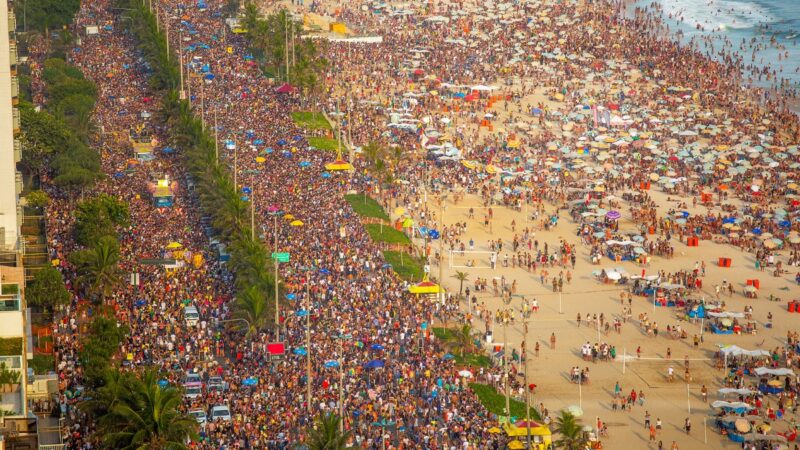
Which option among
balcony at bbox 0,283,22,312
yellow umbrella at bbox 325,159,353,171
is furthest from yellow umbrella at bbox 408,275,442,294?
balcony at bbox 0,283,22,312

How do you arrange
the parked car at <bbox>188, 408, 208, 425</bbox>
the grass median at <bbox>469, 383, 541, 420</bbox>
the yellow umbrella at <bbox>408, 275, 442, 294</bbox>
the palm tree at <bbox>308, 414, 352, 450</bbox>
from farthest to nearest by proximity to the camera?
the yellow umbrella at <bbox>408, 275, 442, 294</bbox>, the grass median at <bbox>469, 383, 541, 420</bbox>, the parked car at <bbox>188, 408, 208, 425</bbox>, the palm tree at <bbox>308, 414, 352, 450</bbox>

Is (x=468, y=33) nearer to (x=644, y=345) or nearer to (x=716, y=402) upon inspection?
(x=644, y=345)

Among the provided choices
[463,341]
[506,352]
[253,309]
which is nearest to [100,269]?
[253,309]

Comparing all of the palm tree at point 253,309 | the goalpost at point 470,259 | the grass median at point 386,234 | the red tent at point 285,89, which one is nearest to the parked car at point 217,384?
the palm tree at point 253,309

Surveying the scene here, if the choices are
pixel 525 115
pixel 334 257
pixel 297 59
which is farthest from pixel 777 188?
pixel 297 59

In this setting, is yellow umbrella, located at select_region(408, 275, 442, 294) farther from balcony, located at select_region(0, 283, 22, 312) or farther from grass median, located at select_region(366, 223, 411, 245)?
balcony, located at select_region(0, 283, 22, 312)

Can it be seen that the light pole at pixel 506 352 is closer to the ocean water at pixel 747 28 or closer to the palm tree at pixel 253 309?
the palm tree at pixel 253 309

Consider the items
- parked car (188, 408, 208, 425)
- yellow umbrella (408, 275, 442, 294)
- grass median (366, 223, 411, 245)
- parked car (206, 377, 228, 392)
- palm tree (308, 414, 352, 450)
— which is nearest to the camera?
palm tree (308, 414, 352, 450)
